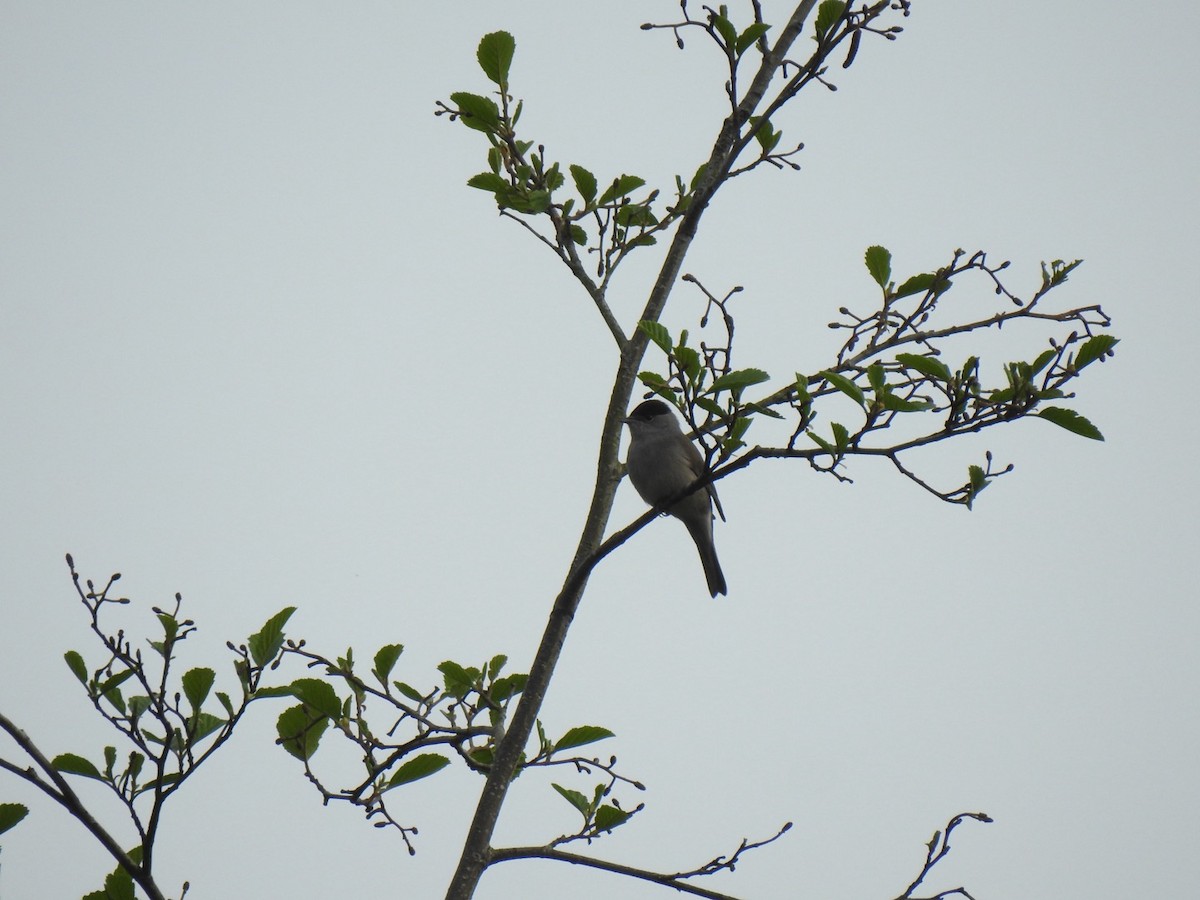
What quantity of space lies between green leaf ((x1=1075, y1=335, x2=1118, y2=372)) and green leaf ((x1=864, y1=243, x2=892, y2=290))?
934mm

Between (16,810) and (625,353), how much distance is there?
8.17 feet

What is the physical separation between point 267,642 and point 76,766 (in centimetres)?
70

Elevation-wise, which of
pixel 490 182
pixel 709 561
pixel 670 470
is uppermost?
pixel 670 470

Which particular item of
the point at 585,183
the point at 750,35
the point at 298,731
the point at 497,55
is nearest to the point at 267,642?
the point at 298,731

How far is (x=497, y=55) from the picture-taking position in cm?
427

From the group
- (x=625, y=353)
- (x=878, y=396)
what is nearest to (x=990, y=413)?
(x=878, y=396)

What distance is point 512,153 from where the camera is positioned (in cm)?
422

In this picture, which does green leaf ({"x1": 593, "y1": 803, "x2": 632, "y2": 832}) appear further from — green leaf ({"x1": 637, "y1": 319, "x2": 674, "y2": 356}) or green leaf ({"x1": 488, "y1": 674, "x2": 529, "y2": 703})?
green leaf ({"x1": 637, "y1": 319, "x2": 674, "y2": 356})

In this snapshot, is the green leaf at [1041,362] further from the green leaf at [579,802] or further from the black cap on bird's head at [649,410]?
the black cap on bird's head at [649,410]

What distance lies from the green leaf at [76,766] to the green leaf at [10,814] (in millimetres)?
169

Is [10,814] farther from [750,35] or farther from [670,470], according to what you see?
[670,470]

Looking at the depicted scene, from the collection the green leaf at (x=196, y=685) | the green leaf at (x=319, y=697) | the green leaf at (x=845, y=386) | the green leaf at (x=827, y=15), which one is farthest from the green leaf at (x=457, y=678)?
the green leaf at (x=827, y=15)

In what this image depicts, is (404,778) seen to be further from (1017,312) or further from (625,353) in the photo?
(1017,312)

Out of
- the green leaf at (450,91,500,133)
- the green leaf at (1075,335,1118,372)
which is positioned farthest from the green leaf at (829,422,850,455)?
the green leaf at (450,91,500,133)
